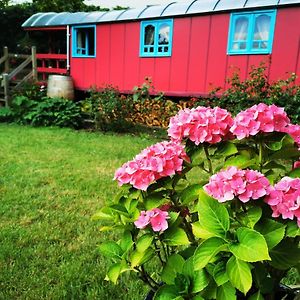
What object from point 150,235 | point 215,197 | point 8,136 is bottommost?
point 8,136

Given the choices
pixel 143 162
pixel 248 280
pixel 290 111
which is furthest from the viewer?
pixel 290 111

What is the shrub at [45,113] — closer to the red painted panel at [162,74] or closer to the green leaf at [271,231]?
the red painted panel at [162,74]

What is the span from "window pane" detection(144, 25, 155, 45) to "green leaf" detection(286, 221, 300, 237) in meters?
8.18

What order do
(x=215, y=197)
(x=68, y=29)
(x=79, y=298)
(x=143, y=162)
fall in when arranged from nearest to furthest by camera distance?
1. (x=215, y=197)
2. (x=143, y=162)
3. (x=79, y=298)
4. (x=68, y=29)

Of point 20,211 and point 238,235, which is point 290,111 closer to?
point 20,211

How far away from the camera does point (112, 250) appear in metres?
1.24

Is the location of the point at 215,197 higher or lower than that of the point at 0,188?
higher

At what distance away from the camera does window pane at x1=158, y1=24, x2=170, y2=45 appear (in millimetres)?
8344

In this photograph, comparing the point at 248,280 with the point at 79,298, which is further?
the point at 79,298

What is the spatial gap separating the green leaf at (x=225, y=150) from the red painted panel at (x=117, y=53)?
8253 millimetres

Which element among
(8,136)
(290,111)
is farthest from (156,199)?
(8,136)

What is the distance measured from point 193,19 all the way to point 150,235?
7.50m

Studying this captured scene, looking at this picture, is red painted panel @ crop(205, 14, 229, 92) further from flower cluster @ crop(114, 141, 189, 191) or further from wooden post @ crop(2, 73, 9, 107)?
flower cluster @ crop(114, 141, 189, 191)

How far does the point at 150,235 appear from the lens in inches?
43.7
